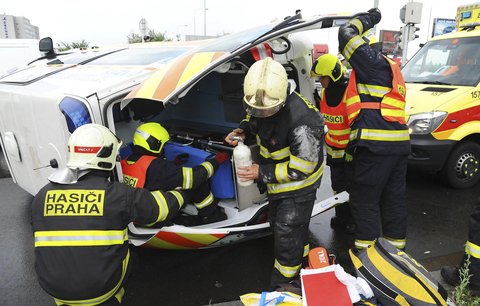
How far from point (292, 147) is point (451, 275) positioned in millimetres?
1609

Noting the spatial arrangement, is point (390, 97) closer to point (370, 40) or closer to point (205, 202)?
point (370, 40)

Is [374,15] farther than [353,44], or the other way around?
[374,15]

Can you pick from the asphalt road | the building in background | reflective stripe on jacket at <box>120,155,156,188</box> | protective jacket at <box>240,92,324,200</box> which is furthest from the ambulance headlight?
the building in background

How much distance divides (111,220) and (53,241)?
0.97 ft

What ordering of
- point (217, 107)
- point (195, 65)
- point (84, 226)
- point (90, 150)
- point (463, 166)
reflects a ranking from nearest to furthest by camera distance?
1. point (84, 226)
2. point (90, 150)
3. point (195, 65)
4. point (217, 107)
5. point (463, 166)

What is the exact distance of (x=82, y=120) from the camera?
263 centimetres

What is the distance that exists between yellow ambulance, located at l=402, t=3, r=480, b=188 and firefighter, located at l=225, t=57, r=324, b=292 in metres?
2.62

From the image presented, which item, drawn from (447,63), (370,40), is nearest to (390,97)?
(370,40)

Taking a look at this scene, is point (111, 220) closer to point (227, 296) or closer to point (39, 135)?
point (227, 296)

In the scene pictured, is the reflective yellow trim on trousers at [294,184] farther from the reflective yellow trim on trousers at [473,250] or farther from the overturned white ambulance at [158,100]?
the reflective yellow trim on trousers at [473,250]

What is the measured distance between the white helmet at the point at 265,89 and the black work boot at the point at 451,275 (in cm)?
184

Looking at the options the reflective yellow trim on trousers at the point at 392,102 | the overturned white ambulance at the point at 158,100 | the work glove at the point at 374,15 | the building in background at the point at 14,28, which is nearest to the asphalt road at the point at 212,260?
the overturned white ambulance at the point at 158,100

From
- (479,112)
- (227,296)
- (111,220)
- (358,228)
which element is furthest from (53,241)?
(479,112)

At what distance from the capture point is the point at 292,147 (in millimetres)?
2379
